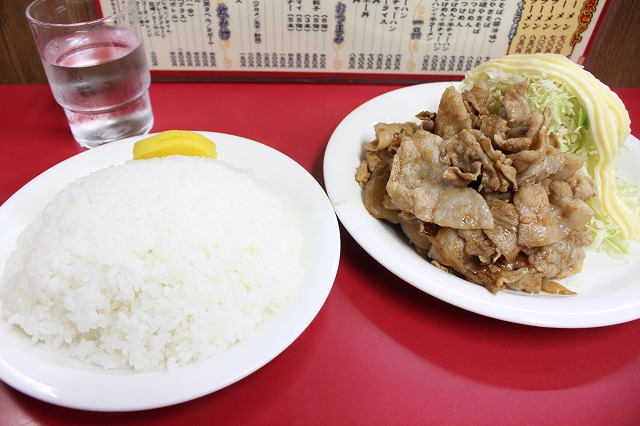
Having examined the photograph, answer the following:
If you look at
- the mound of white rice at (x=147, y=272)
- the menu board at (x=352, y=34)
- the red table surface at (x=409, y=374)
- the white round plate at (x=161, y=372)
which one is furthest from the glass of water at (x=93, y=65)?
the red table surface at (x=409, y=374)

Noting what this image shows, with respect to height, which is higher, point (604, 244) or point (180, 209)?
point (180, 209)

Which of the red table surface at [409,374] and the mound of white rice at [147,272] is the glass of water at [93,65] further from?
the red table surface at [409,374]

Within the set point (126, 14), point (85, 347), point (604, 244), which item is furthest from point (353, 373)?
point (126, 14)

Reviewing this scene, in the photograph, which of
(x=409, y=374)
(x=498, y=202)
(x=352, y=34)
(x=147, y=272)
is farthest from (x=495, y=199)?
(x=352, y=34)

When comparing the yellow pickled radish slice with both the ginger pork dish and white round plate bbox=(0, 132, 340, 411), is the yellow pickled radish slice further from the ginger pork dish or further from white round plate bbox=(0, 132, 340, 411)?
the ginger pork dish

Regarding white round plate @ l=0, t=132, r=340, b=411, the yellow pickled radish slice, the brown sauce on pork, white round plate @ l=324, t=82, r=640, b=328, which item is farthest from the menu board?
white round plate @ l=0, t=132, r=340, b=411

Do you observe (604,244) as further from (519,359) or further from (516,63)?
(516,63)
